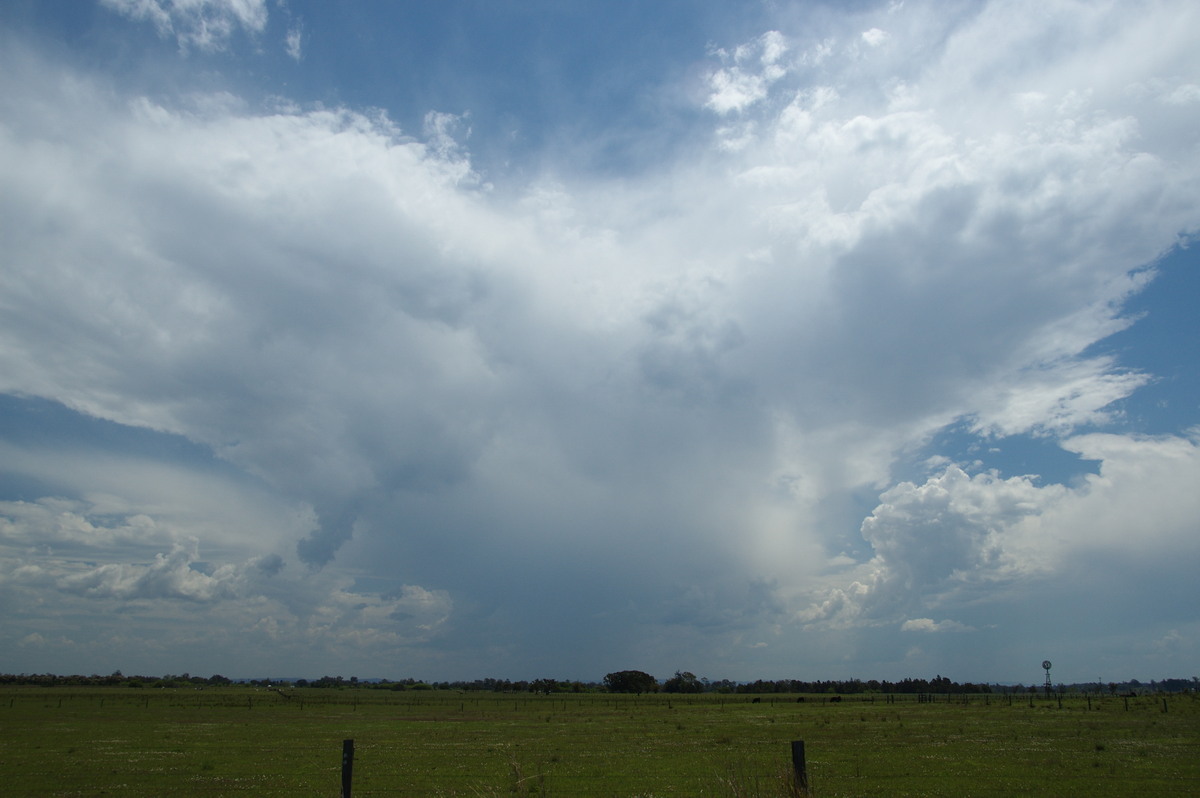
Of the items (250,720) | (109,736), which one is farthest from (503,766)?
(250,720)

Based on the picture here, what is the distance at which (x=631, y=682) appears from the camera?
18775 centimetres

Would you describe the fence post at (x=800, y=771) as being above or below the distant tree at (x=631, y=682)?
above

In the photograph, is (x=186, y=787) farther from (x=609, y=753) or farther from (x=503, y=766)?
(x=609, y=753)

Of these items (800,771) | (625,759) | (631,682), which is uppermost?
Result: (800,771)

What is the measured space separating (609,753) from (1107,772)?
769 inches

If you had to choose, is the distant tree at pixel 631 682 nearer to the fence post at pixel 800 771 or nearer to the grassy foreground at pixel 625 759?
the grassy foreground at pixel 625 759

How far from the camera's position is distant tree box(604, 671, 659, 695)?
186m

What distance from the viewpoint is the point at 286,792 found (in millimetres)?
22281

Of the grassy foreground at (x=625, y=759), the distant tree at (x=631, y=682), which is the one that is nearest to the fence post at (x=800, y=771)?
the grassy foreground at (x=625, y=759)

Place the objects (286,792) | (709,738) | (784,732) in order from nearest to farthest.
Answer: (286,792) → (709,738) → (784,732)

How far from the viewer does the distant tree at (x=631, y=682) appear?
186 m

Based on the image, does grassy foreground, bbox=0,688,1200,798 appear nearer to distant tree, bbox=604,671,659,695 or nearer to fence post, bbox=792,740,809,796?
fence post, bbox=792,740,809,796

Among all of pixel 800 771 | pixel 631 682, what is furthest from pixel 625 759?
pixel 631 682

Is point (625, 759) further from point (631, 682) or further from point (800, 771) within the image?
point (631, 682)
